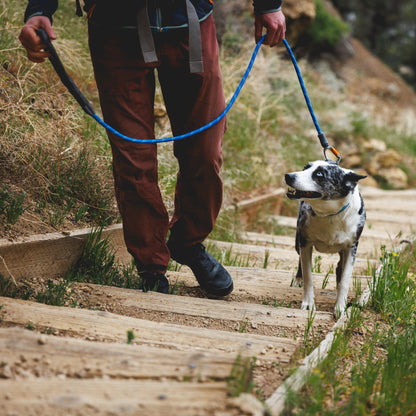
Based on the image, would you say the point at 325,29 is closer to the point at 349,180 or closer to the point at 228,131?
the point at 228,131

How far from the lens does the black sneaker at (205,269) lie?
301 cm

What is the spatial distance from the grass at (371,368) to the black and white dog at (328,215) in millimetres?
283

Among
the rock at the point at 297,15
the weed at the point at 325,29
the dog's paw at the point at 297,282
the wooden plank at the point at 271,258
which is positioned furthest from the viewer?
the weed at the point at 325,29

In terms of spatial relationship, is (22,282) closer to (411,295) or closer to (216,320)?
(216,320)

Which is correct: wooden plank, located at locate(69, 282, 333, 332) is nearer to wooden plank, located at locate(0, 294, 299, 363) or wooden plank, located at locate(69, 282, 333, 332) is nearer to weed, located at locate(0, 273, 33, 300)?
weed, located at locate(0, 273, 33, 300)

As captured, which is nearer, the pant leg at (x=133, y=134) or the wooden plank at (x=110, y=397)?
the wooden plank at (x=110, y=397)

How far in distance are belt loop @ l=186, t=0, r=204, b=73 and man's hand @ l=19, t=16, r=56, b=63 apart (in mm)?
654

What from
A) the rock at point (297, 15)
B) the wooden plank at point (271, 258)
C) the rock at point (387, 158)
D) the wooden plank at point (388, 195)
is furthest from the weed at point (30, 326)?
the rock at point (297, 15)

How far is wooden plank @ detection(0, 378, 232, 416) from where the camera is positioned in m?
1.31

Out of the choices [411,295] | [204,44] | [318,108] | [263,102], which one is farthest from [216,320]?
[318,108]

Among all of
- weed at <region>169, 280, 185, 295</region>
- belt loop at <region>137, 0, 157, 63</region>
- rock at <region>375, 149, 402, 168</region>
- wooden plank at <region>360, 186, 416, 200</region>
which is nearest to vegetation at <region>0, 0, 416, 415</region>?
weed at <region>169, 280, 185, 295</region>

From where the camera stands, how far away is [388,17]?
2269 centimetres

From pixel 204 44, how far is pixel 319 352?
162cm

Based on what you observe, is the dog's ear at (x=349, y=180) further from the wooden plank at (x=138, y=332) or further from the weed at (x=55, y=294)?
the weed at (x=55, y=294)
